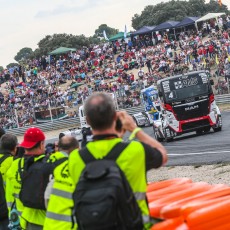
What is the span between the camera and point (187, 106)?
2553cm

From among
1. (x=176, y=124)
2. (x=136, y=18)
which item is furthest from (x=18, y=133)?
(x=136, y=18)

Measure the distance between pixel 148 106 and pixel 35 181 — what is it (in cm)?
3205

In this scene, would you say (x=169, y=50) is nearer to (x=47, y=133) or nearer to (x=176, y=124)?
(x=47, y=133)

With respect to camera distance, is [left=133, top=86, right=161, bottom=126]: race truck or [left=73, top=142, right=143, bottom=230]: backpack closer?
[left=73, top=142, right=143, bottom=230]: backpack

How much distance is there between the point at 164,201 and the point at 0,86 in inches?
2134

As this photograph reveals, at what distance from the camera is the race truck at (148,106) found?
36250 mm

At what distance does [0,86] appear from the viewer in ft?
195

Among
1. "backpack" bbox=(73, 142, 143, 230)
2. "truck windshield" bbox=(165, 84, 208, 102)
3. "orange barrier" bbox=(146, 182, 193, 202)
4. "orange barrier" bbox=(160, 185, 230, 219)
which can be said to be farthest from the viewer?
"truck windshield" bbox=(165, 84, 208, 102)

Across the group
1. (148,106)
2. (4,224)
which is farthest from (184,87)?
(4,224)

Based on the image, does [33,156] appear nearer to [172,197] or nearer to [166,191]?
[172,197]

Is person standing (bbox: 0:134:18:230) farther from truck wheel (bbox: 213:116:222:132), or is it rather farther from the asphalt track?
truck wheel (bbox: 213:116:222:132)

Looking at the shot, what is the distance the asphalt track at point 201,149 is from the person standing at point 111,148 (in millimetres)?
11125

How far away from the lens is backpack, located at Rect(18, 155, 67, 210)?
5984 mm

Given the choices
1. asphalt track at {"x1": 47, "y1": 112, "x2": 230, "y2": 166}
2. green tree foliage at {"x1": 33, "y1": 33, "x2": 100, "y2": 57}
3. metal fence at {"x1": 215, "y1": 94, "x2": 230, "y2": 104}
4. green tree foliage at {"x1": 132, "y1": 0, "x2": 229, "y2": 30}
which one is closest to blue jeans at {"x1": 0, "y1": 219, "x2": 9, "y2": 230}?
asphalt track at {"x1": 47, "y1": 112, "x2": 230, "y2": 166}
